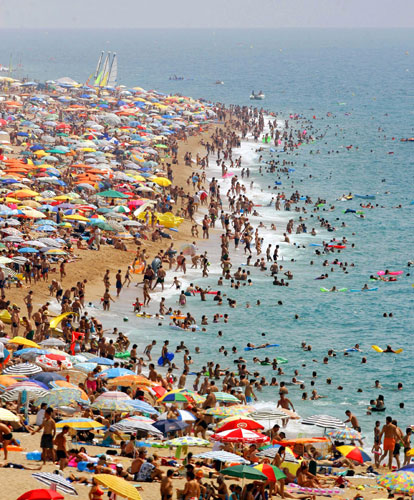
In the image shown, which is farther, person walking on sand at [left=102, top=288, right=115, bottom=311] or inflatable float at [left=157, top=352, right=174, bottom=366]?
person walking on sand at [left=102, top=288, right=115, bottom=311]

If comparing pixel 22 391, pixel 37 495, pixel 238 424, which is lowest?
pixel 238 424

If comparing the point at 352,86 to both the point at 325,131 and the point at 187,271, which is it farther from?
the point at 187,271

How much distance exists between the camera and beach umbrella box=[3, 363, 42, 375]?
22.2m

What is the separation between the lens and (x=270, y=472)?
16.7 meters

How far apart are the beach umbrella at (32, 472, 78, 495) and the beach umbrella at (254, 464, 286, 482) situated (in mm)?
3672

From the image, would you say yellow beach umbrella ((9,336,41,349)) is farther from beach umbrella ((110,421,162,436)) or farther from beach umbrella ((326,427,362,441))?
beach umbrella ((326,427,362,441))

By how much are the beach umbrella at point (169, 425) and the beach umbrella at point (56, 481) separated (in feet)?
17.0

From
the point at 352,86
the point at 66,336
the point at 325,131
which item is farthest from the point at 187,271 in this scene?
the point at 352,86

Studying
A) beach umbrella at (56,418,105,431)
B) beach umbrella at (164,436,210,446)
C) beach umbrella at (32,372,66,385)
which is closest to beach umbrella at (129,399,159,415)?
beach umbrella at (56,418,105,431)

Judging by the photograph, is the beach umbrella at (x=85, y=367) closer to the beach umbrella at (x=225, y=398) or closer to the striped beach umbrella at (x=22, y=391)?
the beach umbrella at (x=225, y=398)

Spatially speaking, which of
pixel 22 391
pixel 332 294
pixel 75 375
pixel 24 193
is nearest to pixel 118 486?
pixel 22 391

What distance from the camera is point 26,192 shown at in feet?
140

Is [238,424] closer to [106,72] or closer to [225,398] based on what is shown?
[225,398]

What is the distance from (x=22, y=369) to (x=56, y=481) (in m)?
8.01
